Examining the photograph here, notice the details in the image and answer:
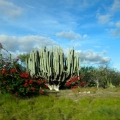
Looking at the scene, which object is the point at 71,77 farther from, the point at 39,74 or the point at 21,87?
the point at 21,87

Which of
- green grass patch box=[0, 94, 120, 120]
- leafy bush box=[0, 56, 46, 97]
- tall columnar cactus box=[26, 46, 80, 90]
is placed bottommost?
green grass patch box=[0, 94, 120, 120]

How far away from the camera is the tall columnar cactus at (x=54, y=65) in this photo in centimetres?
1638

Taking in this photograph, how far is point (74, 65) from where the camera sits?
17.0 m

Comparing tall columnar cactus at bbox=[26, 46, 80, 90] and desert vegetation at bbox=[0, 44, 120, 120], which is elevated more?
tall columnar cactus at bbox=[26, 46, 80, 90]

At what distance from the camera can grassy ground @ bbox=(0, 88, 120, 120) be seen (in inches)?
328

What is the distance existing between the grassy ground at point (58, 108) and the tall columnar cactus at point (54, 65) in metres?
3.95

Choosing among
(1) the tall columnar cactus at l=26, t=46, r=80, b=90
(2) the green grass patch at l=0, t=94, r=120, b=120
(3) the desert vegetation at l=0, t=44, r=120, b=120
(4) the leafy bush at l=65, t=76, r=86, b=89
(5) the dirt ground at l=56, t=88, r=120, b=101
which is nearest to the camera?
(2) the green grass patch at l=0, t=94, r=120, b=120

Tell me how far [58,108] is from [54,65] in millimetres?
6584

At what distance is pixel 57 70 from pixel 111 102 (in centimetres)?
602

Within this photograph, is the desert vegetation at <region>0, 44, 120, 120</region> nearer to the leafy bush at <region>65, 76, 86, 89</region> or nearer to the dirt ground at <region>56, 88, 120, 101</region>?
the dirt ground at <region>56, 88, 120, 101</region>

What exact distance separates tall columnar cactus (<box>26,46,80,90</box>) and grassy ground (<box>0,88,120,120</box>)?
3.95 m

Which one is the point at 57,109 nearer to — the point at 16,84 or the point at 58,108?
the point at 58,108

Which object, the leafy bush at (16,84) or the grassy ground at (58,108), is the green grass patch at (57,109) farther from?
the leafy bush at (16,84)

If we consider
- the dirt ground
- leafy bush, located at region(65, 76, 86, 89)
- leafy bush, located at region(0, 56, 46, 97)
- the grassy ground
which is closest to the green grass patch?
the grassy ground
